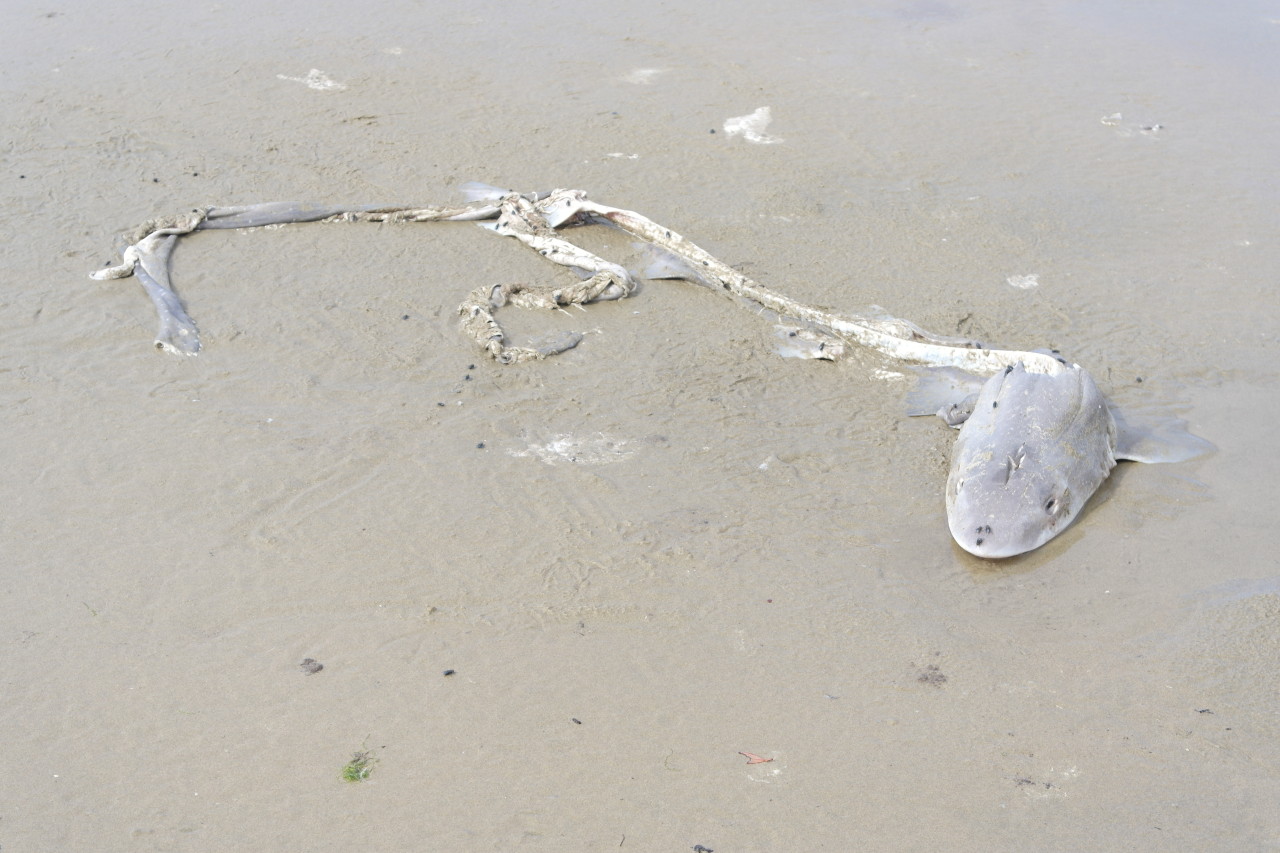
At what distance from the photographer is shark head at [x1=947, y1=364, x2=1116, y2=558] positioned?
6.00m

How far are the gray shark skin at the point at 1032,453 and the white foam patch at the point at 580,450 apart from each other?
6.89 feet

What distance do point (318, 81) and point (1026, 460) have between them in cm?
938

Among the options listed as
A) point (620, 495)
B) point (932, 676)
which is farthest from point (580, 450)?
point (932, 676)

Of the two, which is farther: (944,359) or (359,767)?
(944,359)

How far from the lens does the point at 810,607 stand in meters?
5.64

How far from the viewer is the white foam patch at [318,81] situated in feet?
39.2

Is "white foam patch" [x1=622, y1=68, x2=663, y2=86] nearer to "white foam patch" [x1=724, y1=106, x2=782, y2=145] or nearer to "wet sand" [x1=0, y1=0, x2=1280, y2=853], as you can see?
"wet sand" [x1=0, y1=0, x2=1280, y2=853]

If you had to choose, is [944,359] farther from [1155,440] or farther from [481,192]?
[481,192]

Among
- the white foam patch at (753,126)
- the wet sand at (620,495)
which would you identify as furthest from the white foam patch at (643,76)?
the white foam patch at (753,126)

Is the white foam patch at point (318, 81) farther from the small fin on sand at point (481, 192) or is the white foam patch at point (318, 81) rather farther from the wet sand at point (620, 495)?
the small fin on sand at point (481, 192)

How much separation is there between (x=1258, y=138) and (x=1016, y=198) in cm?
322

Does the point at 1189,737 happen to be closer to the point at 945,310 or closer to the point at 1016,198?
the point at 945,310

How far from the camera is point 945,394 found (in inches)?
293

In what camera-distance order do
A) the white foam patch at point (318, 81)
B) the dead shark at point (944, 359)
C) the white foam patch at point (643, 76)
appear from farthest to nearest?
1. the white foam patch at point (643, 76)
2. the white foam patch at point (318, 81)
3. the dead shark at point (944, 359)
